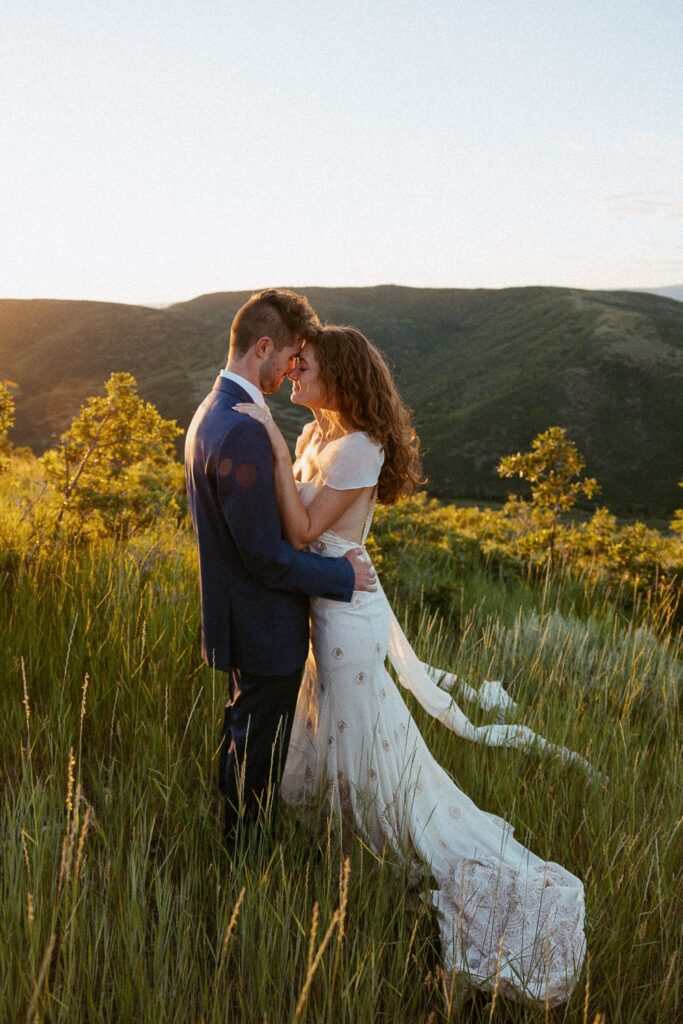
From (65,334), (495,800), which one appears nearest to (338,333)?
(495,800)

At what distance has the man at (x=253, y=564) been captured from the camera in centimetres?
251

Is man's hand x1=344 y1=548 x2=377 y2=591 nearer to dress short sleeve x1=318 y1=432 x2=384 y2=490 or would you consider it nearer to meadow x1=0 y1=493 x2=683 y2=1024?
dress short sleeve x1=318 y1=432 x2=384 y2=490

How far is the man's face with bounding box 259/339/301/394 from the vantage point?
273 cm

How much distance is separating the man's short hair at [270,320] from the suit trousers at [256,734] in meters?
1.13

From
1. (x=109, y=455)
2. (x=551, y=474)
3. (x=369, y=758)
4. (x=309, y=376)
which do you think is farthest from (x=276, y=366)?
(x=551, y=474)

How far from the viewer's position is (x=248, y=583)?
270cm

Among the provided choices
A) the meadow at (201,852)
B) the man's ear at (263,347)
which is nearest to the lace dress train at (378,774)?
the meadow at (201,852)

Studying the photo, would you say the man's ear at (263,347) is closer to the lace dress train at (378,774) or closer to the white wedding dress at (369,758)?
the white wedding dress at (369,758)

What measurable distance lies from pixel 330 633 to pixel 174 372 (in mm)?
109097

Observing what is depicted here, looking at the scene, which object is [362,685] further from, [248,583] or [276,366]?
[276,366]

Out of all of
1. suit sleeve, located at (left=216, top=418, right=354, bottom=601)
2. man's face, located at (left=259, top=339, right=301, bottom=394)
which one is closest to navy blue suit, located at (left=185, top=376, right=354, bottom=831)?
Result: suit sleeve, located at (left=216, top=418, right=354, bottom=601)

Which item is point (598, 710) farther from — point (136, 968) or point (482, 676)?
point (136, 968)

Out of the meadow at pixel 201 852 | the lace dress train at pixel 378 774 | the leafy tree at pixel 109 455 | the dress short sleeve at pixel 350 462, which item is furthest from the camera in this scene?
the leafy tree at pixel 109 455

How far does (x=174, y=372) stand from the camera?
107938 mm
